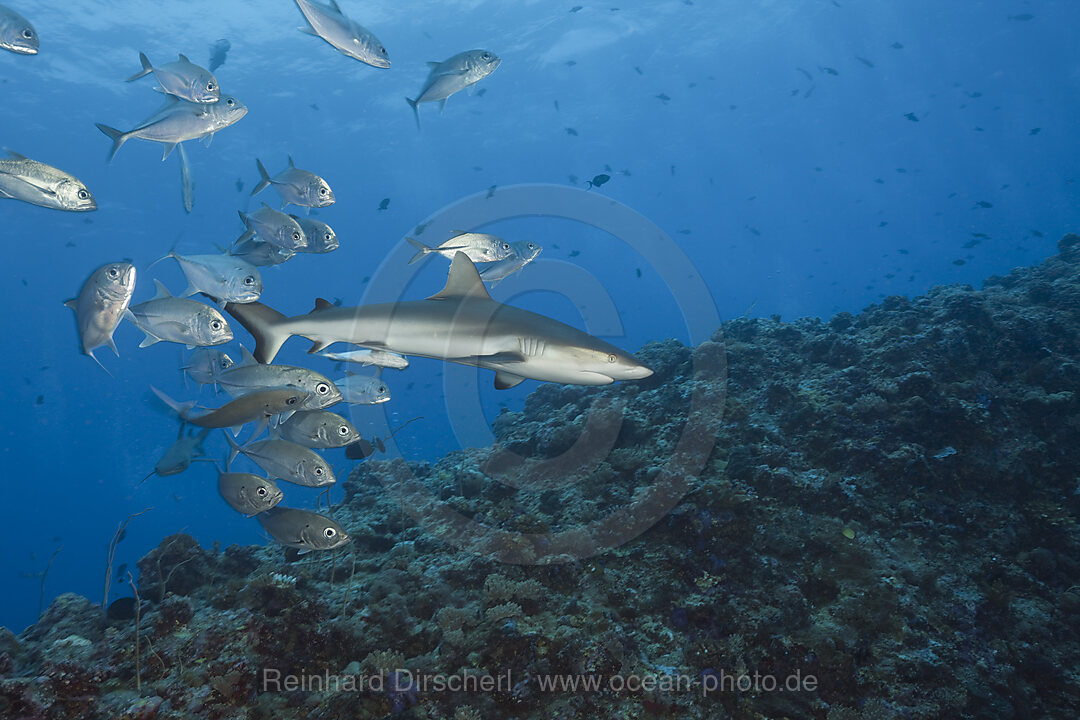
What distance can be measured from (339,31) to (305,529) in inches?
245

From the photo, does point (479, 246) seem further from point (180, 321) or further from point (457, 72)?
point (180, 321)

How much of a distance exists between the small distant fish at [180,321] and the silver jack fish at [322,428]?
1.16 metres

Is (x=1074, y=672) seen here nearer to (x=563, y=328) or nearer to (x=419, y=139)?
(x=563, y=328)

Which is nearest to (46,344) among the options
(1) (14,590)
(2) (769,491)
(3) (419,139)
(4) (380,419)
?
→ (1) (14,590)

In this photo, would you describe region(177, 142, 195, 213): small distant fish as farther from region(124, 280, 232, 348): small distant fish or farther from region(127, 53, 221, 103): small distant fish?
region(124, 280, 232, 348): small distant fish

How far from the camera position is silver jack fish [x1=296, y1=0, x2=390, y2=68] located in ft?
19.9

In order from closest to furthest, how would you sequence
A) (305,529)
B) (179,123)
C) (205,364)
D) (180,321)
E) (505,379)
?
1. (505,379)
2. (180,321)
3. (305,529)
4. (179,123)
5. (205,364)

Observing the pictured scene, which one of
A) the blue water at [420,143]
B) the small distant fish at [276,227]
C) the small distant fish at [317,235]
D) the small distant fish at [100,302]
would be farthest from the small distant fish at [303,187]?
the blue water at [420,143]

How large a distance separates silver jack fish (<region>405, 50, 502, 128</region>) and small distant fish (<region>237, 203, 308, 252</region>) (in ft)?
8.11

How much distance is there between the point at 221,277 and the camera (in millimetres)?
5078

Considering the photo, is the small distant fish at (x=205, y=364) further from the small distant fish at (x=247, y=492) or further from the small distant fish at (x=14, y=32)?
the small distant fish at (x=14, y=32)

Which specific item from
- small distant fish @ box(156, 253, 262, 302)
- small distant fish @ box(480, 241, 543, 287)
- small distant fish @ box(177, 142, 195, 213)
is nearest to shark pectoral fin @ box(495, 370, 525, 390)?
small distant fish @ box(156, 253, 262, 302)
